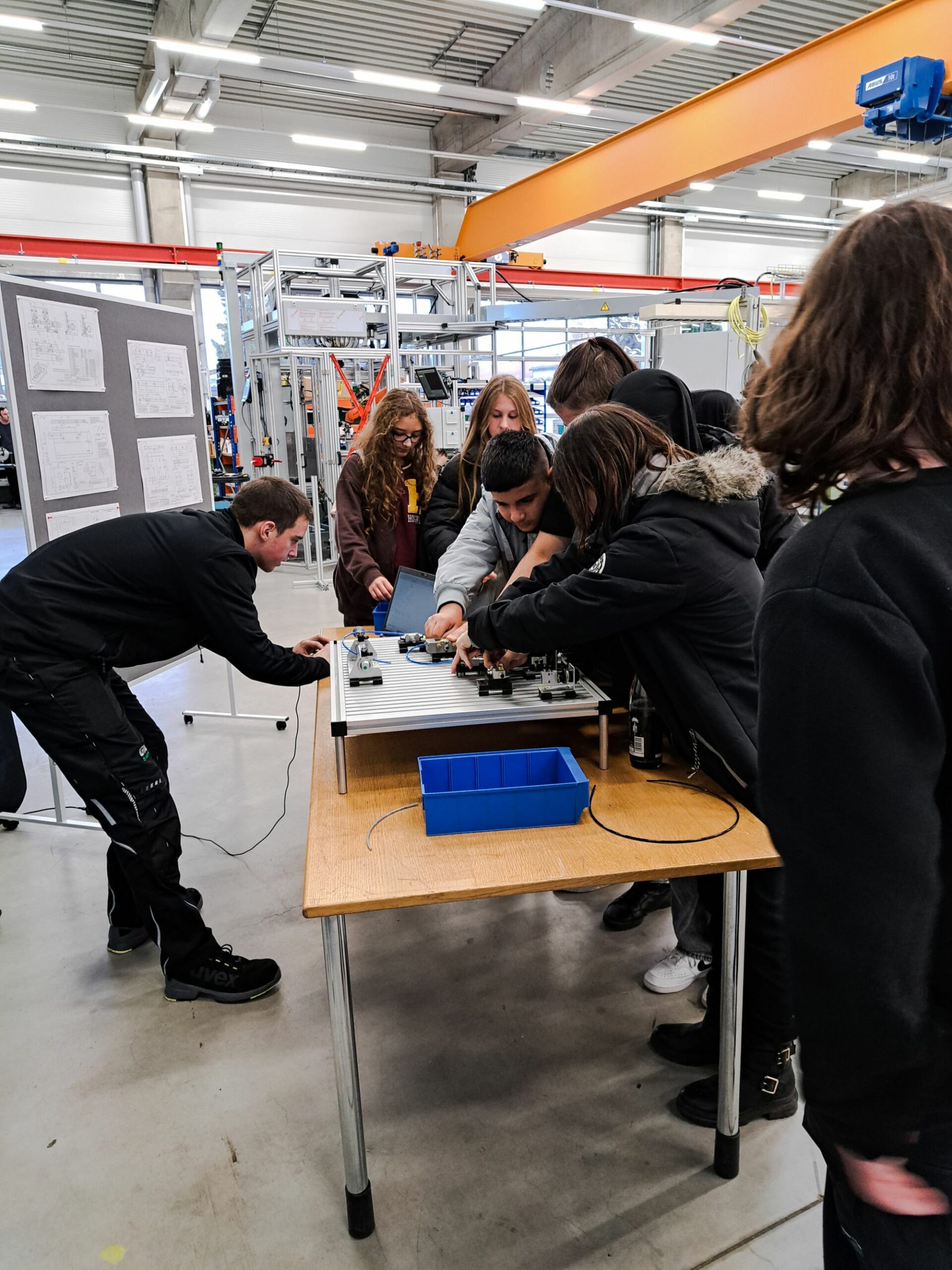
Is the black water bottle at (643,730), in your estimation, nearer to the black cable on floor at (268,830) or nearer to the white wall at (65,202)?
the black cable on floor at (268,830)

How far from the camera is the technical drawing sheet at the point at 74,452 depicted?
2504 millimetres

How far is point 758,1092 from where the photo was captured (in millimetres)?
1541

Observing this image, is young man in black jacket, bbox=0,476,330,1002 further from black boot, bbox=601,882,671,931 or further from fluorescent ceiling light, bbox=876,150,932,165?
fluorescent ceiling light, bbox=876,150,932,165

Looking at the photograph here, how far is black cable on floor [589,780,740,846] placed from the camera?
1304 mm

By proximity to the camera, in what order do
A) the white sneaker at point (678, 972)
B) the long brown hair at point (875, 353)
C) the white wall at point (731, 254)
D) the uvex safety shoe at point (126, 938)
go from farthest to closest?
the white wall at point (731, 254)
the uvex safety shoe at point (126, 938)
the white sneaker at point (678, 972)
the long brown hair at point (875, 353)

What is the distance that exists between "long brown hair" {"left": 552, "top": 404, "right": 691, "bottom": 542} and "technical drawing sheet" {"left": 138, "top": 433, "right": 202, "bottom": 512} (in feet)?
6.48

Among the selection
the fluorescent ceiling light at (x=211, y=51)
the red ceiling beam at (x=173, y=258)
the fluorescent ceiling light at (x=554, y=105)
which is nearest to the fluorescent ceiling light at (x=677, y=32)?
the fluorescent ceiling light at (x=554, y=105)

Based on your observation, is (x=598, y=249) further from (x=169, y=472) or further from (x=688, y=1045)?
(x=688, y=1045)

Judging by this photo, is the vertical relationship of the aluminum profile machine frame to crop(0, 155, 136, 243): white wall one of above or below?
below

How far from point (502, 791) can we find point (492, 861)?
119mm

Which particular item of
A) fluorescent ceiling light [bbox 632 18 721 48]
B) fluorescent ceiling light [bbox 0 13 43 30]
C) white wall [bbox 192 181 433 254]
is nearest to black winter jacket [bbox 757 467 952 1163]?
fluorescent ceiling light [bbox 632 18 721 48]

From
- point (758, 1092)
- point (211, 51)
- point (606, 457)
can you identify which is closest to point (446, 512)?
point (606, 457)

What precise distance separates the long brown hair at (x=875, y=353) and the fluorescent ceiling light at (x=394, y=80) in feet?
21.7

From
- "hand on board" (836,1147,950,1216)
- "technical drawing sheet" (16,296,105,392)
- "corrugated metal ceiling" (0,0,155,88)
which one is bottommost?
"hand on board" (836,1147,950,1216)
